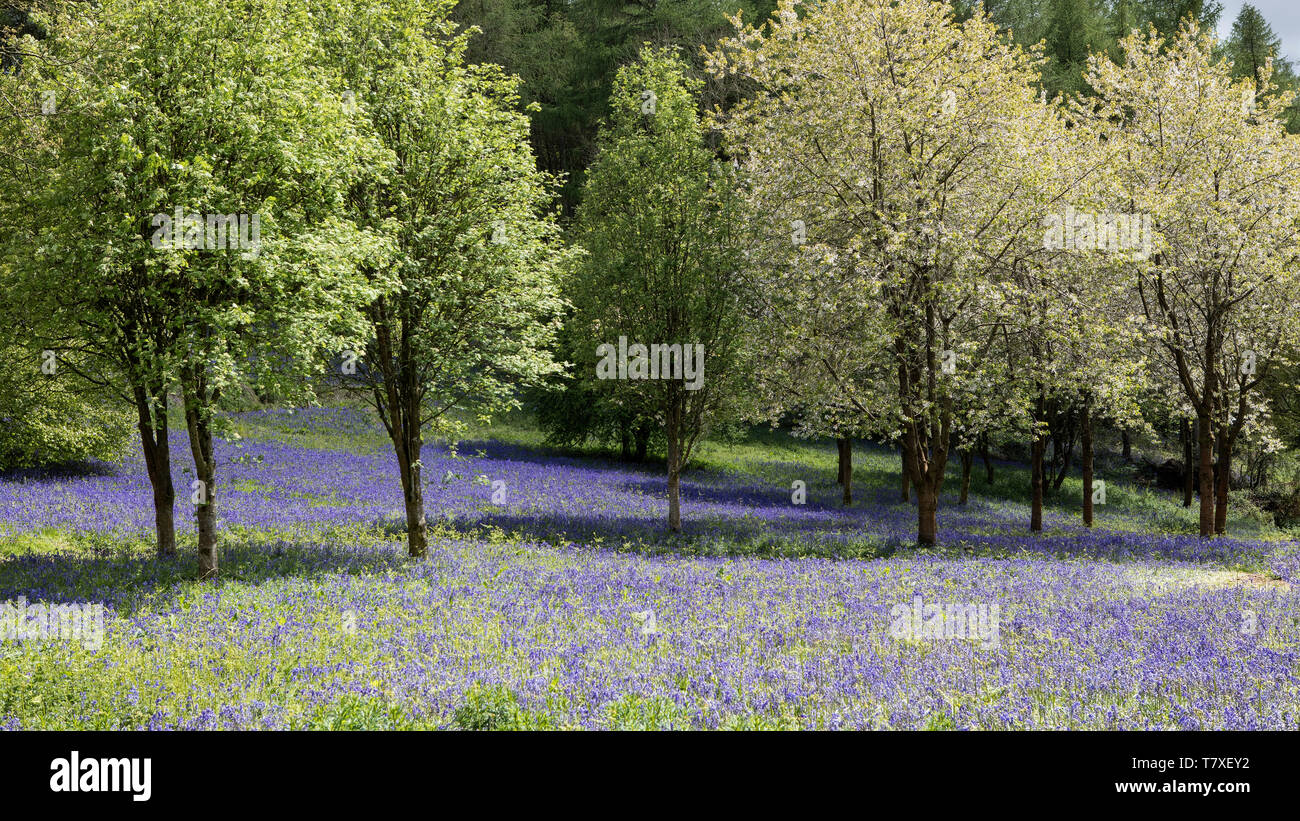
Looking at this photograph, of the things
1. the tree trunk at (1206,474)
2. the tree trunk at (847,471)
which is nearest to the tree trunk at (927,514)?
the tree trunk at (1206,474)

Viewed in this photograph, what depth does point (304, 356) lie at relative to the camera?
35.3 ft

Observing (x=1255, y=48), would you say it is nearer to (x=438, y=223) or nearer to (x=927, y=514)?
(x=927, y=514)

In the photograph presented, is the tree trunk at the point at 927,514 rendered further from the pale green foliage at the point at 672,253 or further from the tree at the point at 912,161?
the pale green foliage at the point at 672,253

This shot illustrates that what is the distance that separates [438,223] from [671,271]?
26.0 ft

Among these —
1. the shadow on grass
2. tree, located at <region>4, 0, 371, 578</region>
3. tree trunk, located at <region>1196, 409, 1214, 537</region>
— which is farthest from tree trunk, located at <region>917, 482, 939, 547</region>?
tree, located at <region>4, 0, 371, 578</region>

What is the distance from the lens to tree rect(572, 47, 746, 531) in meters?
21.1

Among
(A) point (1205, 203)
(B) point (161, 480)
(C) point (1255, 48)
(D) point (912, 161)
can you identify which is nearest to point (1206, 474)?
(A) point (1205, 203)

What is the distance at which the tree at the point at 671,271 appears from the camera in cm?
2114

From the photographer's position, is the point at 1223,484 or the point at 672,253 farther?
the point at 1223,484

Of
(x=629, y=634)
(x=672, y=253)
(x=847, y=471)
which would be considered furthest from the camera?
(x=847, y=471)

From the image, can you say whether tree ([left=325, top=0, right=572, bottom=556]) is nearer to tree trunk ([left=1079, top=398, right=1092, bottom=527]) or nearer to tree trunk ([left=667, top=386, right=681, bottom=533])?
tree trunk ([left=667, top=386, right=681, bottom=533])

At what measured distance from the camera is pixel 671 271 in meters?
21.2

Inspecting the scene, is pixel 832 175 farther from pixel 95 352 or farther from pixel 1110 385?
pixel 95 352

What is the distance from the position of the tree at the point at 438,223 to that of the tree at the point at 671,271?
17.6 ft
